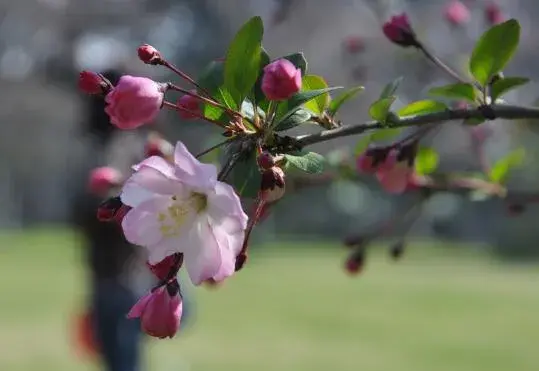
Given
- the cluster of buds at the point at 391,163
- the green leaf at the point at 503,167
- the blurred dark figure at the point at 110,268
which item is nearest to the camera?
the cluster of buds at the point at 391,163

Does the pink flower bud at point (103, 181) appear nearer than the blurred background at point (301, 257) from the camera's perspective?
Yes

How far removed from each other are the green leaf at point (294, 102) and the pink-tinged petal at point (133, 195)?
117 millimetres

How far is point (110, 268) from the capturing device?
407cm

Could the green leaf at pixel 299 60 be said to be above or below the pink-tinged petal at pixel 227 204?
above

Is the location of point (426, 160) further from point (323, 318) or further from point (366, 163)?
point (323, 318)

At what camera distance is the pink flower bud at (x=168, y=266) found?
80 centimetres

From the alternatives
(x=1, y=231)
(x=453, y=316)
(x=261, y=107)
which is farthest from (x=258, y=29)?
(x=1, y=231)

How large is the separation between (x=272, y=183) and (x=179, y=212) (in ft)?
0.40

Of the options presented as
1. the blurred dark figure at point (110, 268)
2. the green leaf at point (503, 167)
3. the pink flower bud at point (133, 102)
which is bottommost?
the pink flower bud at point (133, 102)

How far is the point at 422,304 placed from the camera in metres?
8.84

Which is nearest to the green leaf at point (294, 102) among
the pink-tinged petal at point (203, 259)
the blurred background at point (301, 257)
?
the pink-tinged petal at point (203, 259)

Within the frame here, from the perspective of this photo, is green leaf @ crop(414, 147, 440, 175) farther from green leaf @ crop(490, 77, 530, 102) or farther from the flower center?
the flower center

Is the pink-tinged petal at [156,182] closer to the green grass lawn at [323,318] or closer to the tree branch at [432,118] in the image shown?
the tree branch at [432,118]

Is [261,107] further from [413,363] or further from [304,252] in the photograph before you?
[304,252]
